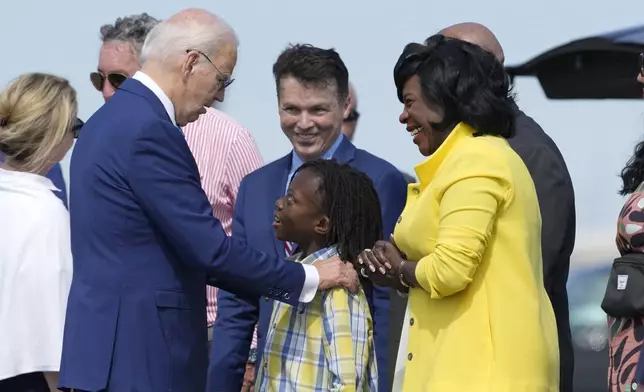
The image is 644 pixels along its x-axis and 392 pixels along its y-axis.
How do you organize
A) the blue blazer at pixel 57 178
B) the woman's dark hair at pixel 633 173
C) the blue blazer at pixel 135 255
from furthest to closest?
the blue blazer at pixel 57 178
the woman's dark hair at pixel 633 173
the blue blazer at pixel 135 255

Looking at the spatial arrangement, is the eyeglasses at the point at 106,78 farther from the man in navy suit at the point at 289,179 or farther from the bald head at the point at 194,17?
the bald head at the point at 194,17

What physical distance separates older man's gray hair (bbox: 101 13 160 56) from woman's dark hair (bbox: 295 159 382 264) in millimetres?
1743

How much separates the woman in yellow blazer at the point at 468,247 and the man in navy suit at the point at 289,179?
75 centimetres

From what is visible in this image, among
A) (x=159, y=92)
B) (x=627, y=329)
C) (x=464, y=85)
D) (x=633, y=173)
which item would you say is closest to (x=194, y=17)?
(x=159, y=92)

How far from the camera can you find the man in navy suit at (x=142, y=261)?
14.0ft

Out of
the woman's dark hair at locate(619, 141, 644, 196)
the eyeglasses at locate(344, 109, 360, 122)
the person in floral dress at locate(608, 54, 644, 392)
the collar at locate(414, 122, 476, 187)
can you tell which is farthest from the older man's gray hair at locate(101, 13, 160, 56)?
the collar at locate(414, 122, 476, 187)

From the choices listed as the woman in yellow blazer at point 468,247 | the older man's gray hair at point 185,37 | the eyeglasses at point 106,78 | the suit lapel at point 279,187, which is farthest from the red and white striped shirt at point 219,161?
the woman in yellow blazer at point 468,247

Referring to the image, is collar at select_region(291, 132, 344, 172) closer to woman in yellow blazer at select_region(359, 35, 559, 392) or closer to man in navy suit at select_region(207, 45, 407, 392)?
man in navy suit at select_region(207, 45, 407, 392)

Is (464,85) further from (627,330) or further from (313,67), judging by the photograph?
(313,67)

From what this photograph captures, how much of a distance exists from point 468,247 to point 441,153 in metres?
0.33

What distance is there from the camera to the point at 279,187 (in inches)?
203

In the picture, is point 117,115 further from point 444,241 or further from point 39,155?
point 444,241

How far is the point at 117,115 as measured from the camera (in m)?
4.38

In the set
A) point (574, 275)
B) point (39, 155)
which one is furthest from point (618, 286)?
point (574, 275)
